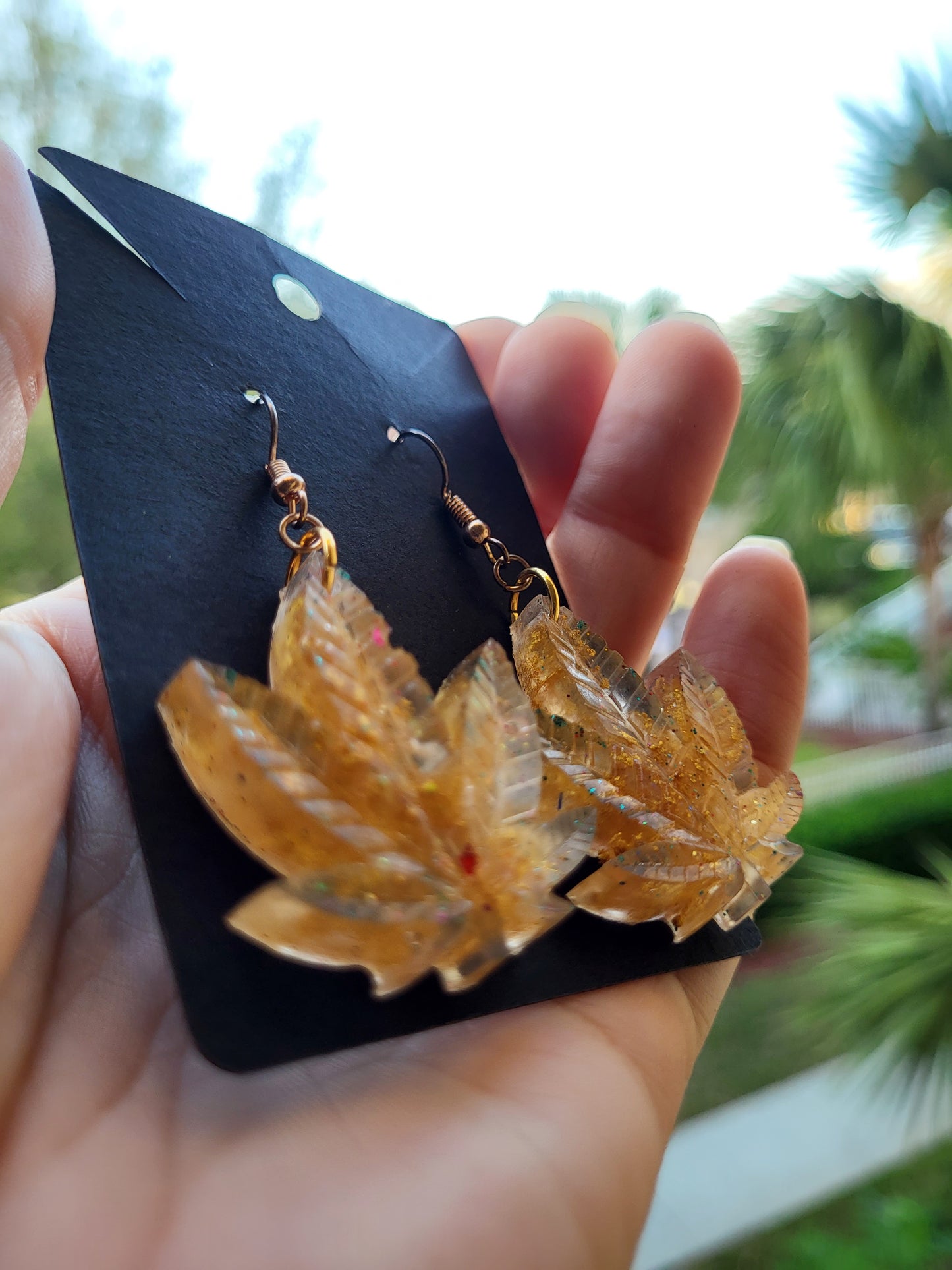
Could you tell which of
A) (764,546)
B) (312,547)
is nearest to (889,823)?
(764,546)

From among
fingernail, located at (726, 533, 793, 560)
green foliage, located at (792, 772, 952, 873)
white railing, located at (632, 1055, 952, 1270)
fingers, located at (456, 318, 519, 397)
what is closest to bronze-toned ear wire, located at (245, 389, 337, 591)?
fingers, located at (456, 318, 519, 397)

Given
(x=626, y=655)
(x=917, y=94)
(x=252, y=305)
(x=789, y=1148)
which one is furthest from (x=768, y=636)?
(x=917, y=94)

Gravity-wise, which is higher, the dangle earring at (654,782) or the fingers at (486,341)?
the fingers at (486,341)

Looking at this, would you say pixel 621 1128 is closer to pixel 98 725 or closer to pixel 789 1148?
pixel 98 725

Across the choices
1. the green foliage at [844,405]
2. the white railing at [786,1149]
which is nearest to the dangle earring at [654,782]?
the white railing at [786,1149]

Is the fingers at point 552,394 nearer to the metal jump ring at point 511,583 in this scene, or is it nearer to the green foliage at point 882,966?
the metal jump ring at point 511,583
